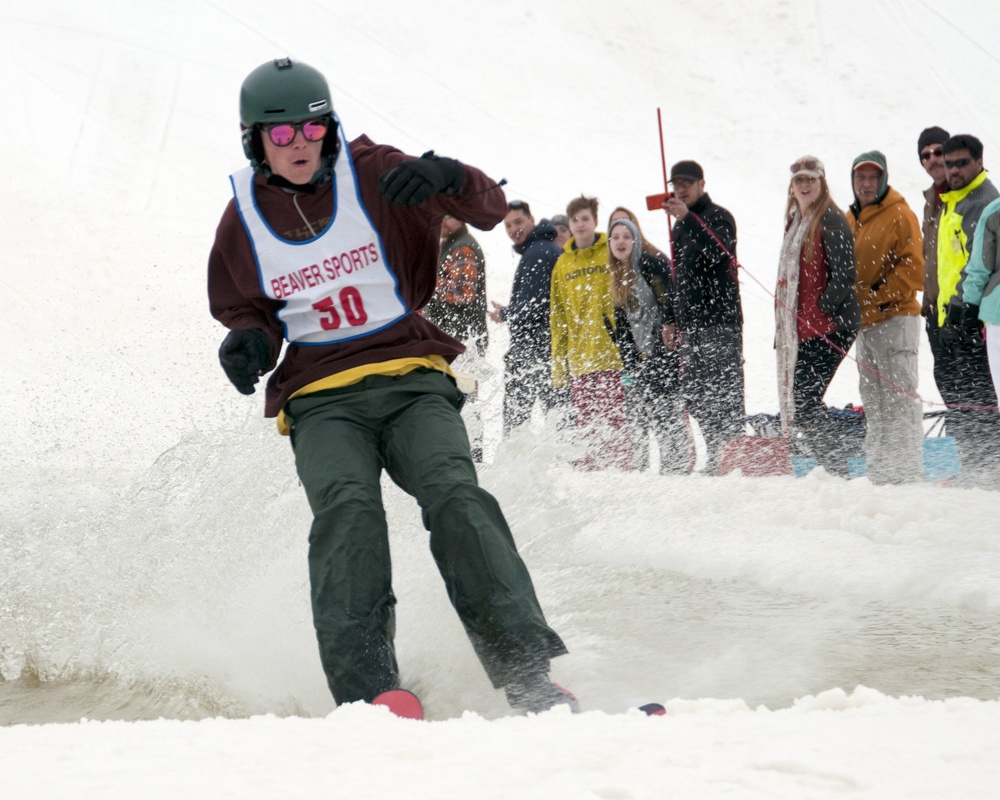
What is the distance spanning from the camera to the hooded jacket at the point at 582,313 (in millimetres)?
7047

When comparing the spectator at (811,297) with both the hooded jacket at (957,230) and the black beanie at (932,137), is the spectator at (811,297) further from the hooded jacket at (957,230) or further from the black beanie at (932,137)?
the black beanie at (932,137)

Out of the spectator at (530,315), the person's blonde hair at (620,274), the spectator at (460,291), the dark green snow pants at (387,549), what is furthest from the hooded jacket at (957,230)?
the dark green snow pants at (387,549)

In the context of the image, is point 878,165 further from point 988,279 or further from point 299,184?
point 299,184

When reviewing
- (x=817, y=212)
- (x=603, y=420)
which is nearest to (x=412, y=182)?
(x=817, y=212)

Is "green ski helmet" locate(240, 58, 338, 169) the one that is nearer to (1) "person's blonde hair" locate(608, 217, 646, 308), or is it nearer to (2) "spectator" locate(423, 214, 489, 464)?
(2) "spectator" locate(423, 214, 489, 464)

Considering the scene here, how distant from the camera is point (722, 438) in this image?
664 cm

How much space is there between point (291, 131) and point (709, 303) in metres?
3.81

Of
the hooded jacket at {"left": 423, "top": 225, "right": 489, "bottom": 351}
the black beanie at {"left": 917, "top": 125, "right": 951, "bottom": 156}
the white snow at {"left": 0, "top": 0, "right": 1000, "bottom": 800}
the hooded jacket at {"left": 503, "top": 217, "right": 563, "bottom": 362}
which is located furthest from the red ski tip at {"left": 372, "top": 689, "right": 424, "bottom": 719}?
the hooded jacket at {"left": 503, "top": 217, "right": 563, "bottom": 362}

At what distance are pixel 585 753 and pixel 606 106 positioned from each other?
79.0ft

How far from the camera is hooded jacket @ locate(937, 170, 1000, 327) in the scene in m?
5.98

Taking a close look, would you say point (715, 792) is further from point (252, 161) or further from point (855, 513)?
point (855, 513)

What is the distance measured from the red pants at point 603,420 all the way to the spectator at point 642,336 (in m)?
0.08

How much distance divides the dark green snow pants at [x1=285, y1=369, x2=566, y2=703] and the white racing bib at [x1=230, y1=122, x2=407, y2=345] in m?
0.23

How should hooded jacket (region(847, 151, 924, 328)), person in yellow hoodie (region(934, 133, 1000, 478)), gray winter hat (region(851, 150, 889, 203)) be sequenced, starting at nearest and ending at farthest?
1. person in yellow hoodie (region(934, 133, 1000, 478))
2. hooded jacket (region(847, 151, 924, 328))
3. gray winter hat (region(851, 150, 889, 203))
